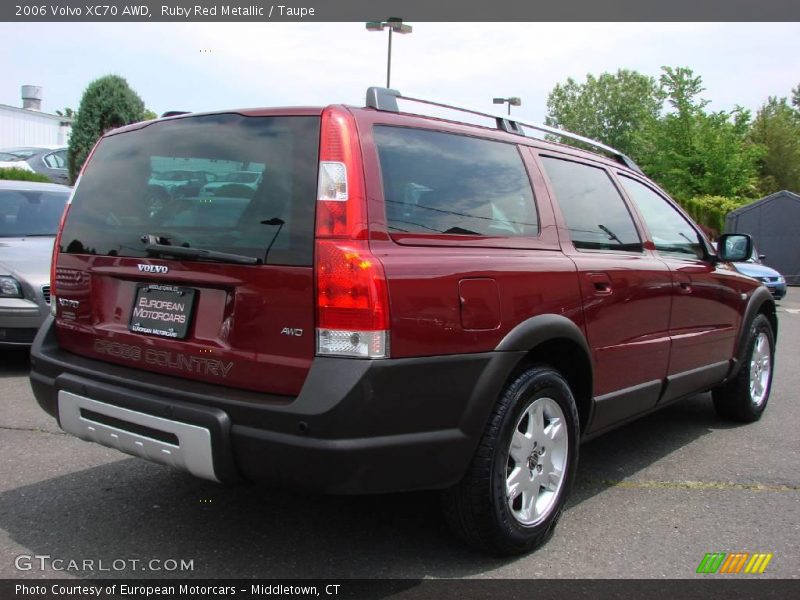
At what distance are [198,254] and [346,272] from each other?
0.62 meters

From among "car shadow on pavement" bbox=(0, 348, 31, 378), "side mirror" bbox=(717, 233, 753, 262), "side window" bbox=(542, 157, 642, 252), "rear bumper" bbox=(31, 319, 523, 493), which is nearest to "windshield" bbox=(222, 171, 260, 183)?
"rear bumper" bbox=(31, 319, 523, 493)

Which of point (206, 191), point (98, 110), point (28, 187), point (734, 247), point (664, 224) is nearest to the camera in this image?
point (206, 191)

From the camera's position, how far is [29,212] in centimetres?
764

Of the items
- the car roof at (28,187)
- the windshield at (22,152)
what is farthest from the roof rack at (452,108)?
the windshield at (22,152)

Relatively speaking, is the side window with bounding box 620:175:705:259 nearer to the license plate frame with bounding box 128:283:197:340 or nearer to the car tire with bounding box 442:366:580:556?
the car tire with bounding box 442:366:580:556

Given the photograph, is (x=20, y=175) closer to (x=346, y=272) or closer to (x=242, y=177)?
(x=242, y=177)

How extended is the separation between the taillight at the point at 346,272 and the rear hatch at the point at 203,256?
0.05m

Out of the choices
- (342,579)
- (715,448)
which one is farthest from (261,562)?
(715,448)

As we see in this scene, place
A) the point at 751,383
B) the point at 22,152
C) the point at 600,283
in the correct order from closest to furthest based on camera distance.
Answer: the point at 600,283 → the point at 751,383 → the point at 22,152

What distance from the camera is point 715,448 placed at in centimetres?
484

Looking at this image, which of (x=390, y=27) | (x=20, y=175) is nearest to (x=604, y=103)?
(x=390, y=27)

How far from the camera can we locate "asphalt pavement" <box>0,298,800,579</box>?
3029mm

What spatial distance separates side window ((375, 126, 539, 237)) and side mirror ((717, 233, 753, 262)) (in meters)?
2.19

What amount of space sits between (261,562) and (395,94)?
1.90 meters
